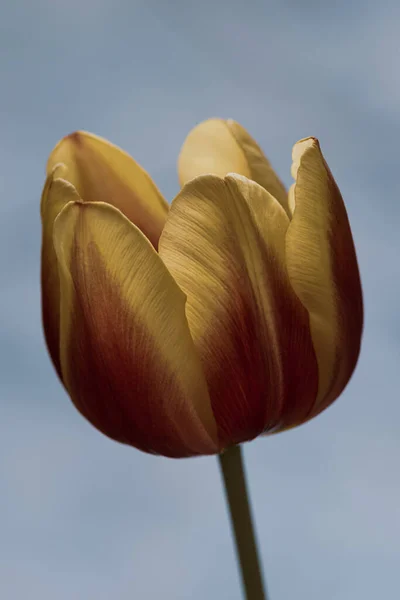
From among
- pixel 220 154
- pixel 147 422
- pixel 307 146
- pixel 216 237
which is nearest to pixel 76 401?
pixel 147 422

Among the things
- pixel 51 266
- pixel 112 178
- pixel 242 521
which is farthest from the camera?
pixel 112 178

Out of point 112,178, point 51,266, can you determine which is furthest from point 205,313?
point 112,178

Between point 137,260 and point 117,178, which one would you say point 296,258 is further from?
point 117,178

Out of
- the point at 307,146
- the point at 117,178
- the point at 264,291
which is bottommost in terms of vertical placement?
the point at 264,291

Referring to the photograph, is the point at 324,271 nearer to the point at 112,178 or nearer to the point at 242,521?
the point at 242,521

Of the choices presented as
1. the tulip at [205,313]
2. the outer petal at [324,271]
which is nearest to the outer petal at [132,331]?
the tulip at [205,313]

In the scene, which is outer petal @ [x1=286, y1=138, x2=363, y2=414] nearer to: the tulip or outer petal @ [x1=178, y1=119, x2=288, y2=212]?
the tulip

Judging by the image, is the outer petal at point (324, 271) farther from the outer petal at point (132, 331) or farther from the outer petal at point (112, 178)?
the outer petal at point (112, 178)
